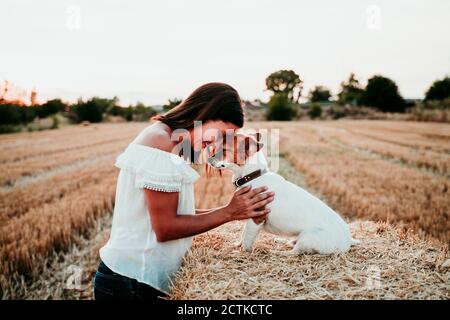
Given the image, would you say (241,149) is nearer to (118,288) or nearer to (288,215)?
(288,215)

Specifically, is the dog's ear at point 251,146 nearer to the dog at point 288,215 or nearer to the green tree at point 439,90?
the dog at point 288,215

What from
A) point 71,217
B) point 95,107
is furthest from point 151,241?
point 95,107

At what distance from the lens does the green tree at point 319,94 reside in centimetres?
7050

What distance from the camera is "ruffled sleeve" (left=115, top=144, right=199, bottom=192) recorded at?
2045mm

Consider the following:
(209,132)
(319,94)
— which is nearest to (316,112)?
(319,94)

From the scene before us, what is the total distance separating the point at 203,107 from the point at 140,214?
0.74m

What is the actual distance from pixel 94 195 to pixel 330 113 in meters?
51.2

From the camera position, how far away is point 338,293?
2021mm

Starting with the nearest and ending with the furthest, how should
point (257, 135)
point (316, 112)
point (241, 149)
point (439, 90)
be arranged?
point (241, 149), point (257, 135), point (439, 90), point (316, 112)

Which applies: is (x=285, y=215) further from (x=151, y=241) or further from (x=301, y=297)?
(x=151, y=241)

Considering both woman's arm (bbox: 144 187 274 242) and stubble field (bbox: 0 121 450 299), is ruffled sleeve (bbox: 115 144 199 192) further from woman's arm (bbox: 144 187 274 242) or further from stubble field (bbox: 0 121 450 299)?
stubble field (bbox: 0 121 450 299)

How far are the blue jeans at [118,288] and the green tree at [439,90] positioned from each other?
47.3 metres

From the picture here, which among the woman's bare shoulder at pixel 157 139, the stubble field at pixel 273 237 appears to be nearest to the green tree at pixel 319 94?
the stubble field at pixel 273 237

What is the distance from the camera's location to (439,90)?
44531 millimetres
